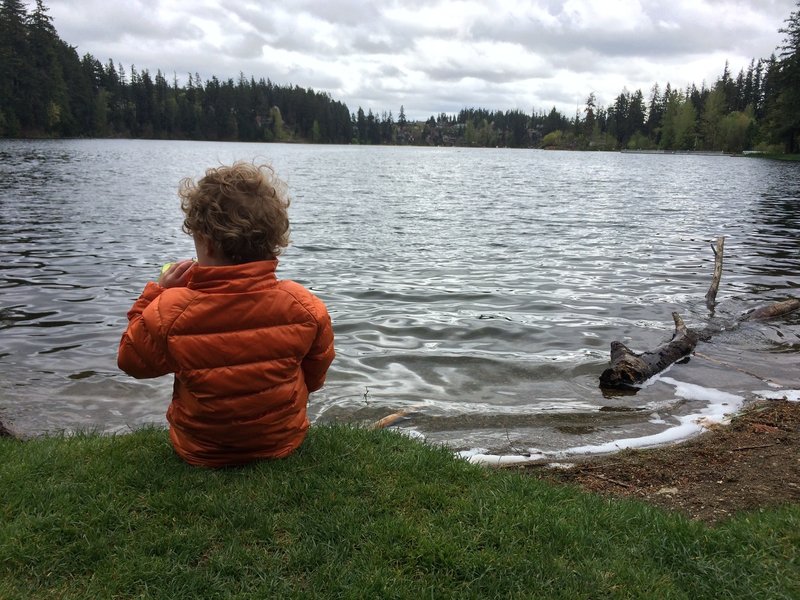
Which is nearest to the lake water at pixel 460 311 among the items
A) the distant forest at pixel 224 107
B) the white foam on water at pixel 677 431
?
the white foam on water at pixel 677 431

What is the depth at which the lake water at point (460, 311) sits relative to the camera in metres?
7.17

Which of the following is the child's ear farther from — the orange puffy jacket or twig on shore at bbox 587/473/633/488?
twig on shore at bbox 587/473/633/488

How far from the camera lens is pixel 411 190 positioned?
124ft

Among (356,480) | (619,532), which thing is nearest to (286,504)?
(356,480)

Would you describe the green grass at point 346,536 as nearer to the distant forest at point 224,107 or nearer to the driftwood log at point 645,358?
the driftwood log at point 645,358

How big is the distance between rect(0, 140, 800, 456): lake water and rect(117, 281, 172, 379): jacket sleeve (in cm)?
337

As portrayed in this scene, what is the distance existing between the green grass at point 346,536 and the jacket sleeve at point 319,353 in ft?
1.87

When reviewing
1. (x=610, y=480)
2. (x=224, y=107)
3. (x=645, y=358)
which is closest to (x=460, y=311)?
(x=645, y=358)

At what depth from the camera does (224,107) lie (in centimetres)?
17512

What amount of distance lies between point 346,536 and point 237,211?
207 cm

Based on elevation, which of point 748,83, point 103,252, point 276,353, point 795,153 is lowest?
point 103,252

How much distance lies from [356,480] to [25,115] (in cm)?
11351

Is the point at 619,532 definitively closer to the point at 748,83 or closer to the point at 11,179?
the point at 11,179

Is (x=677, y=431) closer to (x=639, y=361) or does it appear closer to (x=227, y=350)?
(x=639, y=361)
